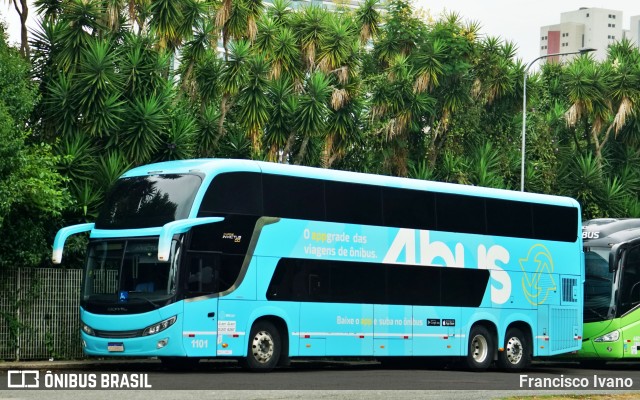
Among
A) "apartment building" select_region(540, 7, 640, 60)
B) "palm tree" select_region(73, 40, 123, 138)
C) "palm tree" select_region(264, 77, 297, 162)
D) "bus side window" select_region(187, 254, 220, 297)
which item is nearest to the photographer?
"bus side window" select_region(187, 254, 220, 297)

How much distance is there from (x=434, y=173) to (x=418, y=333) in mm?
18274

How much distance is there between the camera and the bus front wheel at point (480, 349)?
2695 centimetres

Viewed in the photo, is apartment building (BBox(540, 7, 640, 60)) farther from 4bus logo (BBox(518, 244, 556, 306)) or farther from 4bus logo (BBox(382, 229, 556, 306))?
4bus logo (BBox(382, 229, 556, 306))

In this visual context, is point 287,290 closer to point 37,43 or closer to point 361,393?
point 361,393

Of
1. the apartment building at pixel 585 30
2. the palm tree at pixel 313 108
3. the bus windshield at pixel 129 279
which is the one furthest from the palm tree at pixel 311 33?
the apartment building at pixel 585 30

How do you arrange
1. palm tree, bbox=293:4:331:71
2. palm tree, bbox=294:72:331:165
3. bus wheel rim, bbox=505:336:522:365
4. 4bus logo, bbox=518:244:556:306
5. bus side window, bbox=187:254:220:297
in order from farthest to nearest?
palm tree, bbox=293:4:331:71 < palm tree, bbox=294:72:331:165 < 4bus logo, bbox=518:244:556:306 < bus wheel rim, bbox=505:336:522:365 < bus side window, bbox=187:254:220:297

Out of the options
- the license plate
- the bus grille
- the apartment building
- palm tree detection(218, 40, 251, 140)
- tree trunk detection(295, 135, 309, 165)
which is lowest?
the license plate

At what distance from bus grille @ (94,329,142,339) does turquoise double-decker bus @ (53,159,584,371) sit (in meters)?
0.02

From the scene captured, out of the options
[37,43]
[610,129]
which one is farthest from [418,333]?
[610,129]

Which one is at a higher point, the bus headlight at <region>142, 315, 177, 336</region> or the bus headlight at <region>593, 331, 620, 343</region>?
the bus headlight at <region>142, 315, 177, 336</region>

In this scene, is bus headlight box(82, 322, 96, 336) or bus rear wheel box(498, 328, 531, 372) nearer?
bus headlight box(82, 322, 96, 336)

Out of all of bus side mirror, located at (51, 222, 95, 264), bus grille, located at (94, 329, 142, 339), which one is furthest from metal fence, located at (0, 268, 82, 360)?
bus grille, located at (94, 329, 142, 339)

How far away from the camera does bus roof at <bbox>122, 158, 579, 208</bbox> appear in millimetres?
22312

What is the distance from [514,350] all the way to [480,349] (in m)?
1.02
